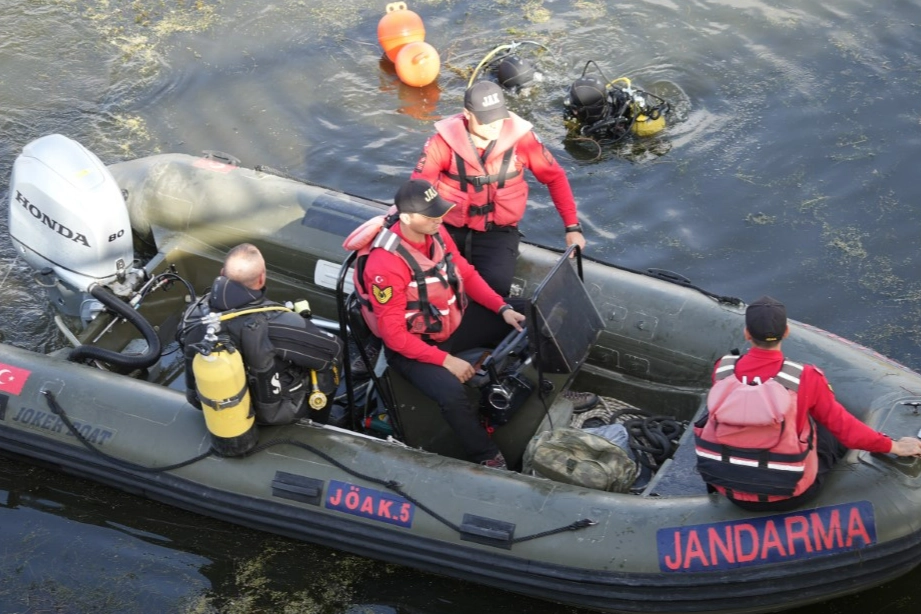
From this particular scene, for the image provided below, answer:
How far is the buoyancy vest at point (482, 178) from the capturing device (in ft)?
14.8

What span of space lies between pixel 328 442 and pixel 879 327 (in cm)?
303

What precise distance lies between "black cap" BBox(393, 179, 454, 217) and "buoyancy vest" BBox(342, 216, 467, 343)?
0.14m

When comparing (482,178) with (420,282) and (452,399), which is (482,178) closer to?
(420,282)

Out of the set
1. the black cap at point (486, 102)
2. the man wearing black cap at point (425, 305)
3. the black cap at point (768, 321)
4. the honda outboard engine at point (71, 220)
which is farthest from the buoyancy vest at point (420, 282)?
the honda outboard engine at point (71, 220)

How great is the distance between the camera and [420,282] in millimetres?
3943

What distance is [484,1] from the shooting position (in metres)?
8.44

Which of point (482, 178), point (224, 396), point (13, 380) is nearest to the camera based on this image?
point (224, 396)

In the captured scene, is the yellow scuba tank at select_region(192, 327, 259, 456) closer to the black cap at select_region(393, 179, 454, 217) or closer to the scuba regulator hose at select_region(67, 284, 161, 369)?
the scuba regulator hose at select_region(67, 284, 161, 369)

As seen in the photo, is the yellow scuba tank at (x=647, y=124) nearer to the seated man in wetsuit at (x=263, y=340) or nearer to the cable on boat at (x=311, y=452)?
the seated man in wetsuit at (x=263, y=340)

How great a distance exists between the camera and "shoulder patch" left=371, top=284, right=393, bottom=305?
388 centimetres

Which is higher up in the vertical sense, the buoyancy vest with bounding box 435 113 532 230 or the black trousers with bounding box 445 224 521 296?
the buoyancy vest with bounding box 435 113 532 230

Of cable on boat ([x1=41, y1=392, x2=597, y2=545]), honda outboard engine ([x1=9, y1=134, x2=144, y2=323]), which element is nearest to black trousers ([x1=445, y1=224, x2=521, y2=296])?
cable on boat ([x1=41, y1=392, x2=597, y2=545])

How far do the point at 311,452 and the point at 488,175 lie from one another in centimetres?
138

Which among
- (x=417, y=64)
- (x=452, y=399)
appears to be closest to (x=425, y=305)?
(x=452, y=399)
